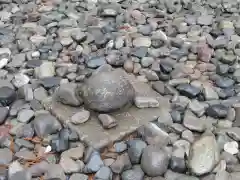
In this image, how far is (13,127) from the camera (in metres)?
2.12

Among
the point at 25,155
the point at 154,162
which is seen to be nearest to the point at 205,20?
the point at 154,162

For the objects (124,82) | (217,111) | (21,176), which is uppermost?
(124,82)

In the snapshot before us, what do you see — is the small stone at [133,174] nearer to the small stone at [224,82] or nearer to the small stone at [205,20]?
the small stone at [224,82]

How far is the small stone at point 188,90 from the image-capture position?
232 cm

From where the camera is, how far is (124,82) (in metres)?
2.19

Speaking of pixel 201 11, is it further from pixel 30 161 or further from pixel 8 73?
pixel 30 161

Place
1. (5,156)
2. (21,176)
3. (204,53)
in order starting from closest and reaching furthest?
1. (21,176)
2. (5,156)
3. (204,53)

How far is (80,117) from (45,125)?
0.19 metres

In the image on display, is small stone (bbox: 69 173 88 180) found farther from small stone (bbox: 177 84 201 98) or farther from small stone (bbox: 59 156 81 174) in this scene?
small stone (bbox: 177 84 201 98)

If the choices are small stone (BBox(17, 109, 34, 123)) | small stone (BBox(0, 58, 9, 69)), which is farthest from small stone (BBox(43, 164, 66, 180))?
small stone (BBox(0, 58, 9, 69))

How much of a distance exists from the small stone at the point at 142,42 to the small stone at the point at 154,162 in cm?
105

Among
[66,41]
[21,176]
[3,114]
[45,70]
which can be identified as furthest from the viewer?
[66,41]

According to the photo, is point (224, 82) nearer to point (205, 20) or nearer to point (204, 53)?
point (204, 53)

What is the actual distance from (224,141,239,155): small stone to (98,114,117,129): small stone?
1.88 ft
